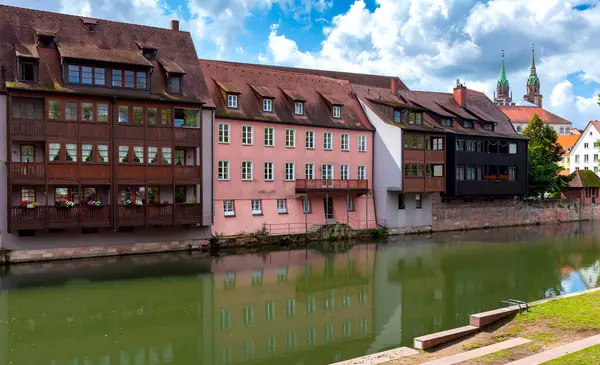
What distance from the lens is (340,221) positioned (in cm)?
4031

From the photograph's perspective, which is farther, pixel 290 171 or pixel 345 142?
pixel 345 142

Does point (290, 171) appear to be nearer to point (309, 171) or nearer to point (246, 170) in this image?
point (309, 171)

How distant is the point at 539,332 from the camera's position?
13.2 meters

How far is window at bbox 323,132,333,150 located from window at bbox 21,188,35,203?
64.6 ft

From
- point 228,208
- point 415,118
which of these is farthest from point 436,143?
point 228,208

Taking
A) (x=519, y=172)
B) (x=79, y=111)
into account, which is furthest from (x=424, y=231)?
(x=79, y=111)

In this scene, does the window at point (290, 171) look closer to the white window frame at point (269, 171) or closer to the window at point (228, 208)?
the white window frame at point (269, 171)

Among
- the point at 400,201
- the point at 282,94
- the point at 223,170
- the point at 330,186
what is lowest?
the point at 400,201

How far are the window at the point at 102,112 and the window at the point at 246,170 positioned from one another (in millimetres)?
9751

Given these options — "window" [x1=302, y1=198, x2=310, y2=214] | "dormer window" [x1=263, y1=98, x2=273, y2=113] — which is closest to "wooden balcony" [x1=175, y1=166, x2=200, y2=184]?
"dormer window" [x1=263, y1=98, x2=273, y2=113]

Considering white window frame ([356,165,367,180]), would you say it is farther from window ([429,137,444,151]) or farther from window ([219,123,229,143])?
window ([219,123,229,143])

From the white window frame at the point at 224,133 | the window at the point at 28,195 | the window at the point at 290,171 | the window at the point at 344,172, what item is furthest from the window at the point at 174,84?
the window at the point at 344,172

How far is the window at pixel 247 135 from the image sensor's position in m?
36.3

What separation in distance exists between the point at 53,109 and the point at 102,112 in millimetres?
2364
